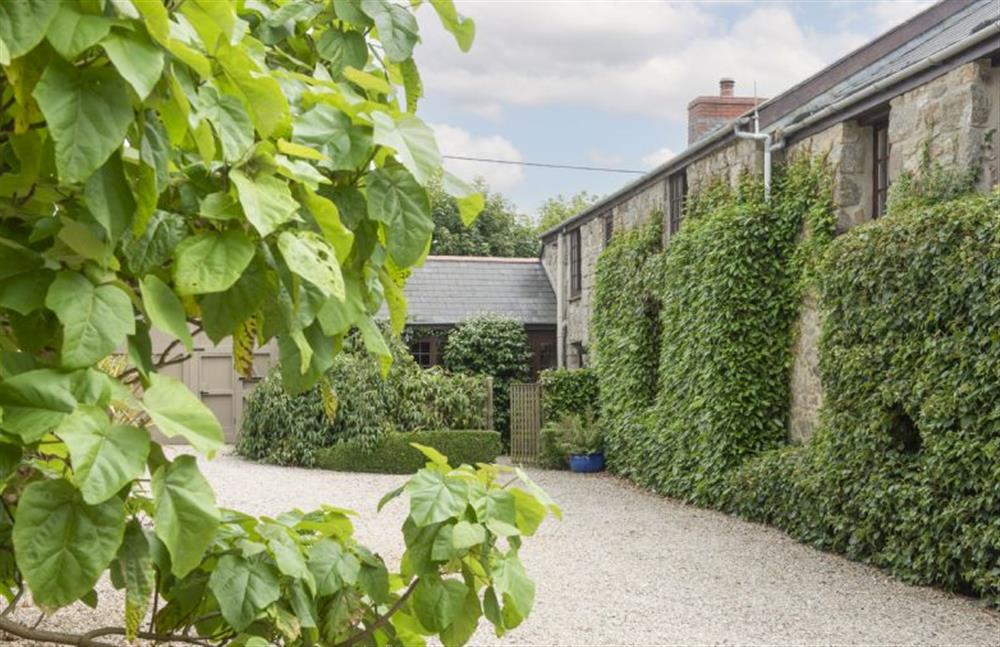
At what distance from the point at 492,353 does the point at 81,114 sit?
59.4 feet

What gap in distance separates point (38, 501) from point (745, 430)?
34.3ft

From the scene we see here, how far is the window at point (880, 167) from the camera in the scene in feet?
32.9

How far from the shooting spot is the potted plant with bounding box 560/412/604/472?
51.4 ft

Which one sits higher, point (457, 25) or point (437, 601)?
point (457, 25)

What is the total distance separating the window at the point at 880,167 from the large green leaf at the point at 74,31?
9621 mm

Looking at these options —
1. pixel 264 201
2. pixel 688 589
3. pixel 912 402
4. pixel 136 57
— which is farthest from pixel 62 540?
pixel 912 402

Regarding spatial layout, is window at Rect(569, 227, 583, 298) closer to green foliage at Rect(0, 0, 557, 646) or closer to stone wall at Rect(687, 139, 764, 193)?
stone wall at Rect(687, 139, 764, 193)

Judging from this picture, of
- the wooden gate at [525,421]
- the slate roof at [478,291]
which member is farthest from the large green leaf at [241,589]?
the slate roof at [478,291]

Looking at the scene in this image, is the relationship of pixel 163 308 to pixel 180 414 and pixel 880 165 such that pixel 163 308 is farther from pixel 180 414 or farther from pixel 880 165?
pixel 880 165

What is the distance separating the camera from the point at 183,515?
1441 mm

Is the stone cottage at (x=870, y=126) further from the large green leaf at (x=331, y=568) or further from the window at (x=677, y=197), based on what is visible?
the large green leaf at (x=331, y=568)

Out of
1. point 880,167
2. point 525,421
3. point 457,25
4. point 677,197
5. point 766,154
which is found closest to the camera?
point 457,25

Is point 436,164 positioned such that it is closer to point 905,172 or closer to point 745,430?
point 905,172

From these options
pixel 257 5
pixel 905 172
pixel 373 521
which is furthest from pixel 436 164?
pixel 373 521
